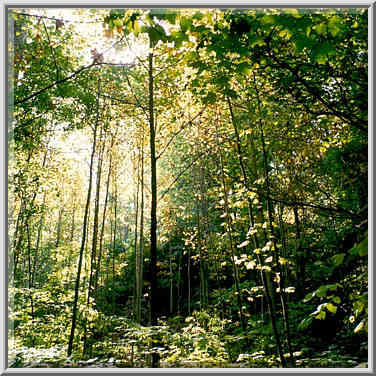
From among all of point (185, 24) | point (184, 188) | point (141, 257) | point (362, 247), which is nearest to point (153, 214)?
point (184, 188)

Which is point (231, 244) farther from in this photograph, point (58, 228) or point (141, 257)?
point (58, 228)

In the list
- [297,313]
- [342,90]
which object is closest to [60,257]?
[297,313]

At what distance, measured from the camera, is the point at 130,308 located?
2918 mm

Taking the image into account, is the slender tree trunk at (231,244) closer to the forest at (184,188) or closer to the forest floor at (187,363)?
the forest at (184,188)

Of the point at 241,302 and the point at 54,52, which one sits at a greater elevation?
the point at 54,52

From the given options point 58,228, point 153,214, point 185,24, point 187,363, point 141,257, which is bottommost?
point 187,363

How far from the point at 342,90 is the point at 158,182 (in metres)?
1.54

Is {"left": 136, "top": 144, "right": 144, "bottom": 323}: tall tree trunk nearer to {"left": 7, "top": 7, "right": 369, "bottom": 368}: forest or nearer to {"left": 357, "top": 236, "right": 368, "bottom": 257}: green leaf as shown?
{"left": 7, "top": 7, "right": 369, "bottom": 368}: forest

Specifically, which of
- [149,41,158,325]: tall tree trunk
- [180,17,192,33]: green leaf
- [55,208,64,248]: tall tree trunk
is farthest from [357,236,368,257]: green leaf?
[55,208,64,248]: tall tree trunk

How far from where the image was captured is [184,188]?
9.00 ft

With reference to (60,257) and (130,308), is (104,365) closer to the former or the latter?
(130,308)

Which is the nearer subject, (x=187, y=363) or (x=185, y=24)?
(x=185, y=24)

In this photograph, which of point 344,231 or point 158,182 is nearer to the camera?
point 344,231

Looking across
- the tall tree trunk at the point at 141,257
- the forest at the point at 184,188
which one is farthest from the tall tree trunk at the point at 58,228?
the tall tree trunk at the point at 141,257
